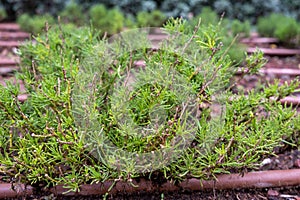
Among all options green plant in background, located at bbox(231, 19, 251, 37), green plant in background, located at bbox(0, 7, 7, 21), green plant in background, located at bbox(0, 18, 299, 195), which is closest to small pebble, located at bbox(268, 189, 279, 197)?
green plant in background, located at bbox(0, 18, 299, 195)

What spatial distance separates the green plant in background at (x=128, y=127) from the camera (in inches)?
45.3

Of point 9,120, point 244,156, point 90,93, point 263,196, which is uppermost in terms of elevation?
point 90,93

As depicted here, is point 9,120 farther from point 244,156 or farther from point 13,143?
point 244,156

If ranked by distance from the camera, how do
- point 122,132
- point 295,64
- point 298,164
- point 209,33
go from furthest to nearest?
1. point 295,64
2. point 298,164
3. point 209,33
4. point 122,132

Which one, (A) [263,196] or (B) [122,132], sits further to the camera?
(A) [263,196]

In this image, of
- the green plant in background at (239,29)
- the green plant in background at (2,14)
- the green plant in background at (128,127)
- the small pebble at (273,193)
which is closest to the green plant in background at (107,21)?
the green plant in background at (239,29)

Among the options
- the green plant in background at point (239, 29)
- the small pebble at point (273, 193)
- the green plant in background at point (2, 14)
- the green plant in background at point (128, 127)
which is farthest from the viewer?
the green plant in background at point (2, 14)

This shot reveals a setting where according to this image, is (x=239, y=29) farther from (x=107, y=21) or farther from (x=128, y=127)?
(x=128, y=127)

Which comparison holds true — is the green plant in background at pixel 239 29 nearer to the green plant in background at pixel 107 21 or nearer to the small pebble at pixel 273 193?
the green plant in background at pixel 107 21

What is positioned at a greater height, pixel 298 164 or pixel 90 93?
pixel 90 93

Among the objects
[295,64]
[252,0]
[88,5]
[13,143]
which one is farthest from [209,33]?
[252,0]

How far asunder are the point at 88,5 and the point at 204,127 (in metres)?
2.82

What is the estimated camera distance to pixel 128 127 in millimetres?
1113

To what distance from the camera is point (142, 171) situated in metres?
1.16
